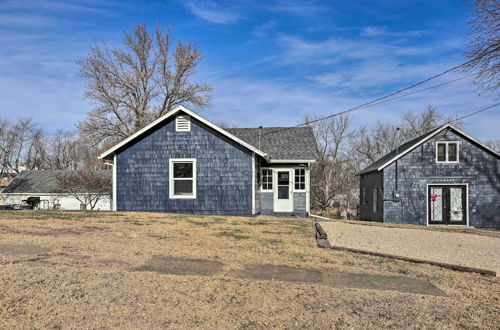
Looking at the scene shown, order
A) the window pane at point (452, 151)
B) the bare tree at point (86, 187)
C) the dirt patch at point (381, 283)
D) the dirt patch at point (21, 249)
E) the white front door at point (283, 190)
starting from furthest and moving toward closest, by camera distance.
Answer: the bare tree at point (86, 187) → the window pane at point (452, 151) → the white front door at point (283, 190) → the dirt patch at point (21, 249) → the dirt patch at point (381, 283)

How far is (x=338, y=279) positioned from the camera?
5969 millimetres

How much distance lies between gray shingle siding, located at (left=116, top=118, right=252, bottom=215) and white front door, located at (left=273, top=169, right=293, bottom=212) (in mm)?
2901

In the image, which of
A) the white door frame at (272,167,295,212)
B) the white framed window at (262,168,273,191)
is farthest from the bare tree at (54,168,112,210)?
the white door frame at (272,167,295,212)

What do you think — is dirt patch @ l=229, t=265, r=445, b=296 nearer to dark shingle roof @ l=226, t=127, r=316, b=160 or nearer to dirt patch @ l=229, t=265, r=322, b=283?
dirt patch @ l=229, t=265, r=322, b=283

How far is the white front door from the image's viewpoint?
Result: 1920 cm

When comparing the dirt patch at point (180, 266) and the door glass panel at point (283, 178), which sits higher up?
the door glass panel at point (283, 178)

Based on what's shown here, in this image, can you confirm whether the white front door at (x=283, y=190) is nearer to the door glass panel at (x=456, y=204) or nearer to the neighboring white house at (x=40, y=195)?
the door glass panel at (x=456, y=204)

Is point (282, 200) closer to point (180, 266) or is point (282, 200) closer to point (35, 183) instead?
point (180, 266)

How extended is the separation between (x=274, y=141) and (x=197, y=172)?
5982 mm

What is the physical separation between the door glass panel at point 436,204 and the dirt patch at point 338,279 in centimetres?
1709

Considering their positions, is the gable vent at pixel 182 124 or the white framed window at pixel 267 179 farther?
the white framed window at pixel 267 179

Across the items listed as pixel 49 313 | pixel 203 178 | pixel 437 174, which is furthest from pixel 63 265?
pixel 437 174

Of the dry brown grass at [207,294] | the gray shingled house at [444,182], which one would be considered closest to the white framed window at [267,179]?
the gray shingled house at [444,182]

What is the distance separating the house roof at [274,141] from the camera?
16.7 meters
